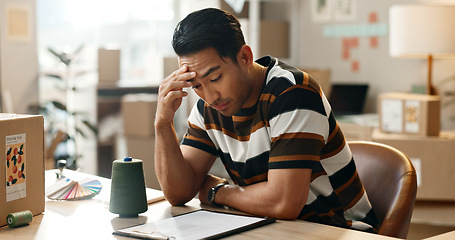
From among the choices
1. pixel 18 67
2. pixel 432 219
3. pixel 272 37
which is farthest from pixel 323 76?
pixel 18 67

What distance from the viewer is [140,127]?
4.46m

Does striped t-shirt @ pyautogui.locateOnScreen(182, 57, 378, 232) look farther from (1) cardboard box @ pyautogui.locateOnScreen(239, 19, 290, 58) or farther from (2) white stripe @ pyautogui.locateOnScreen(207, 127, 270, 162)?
(1) cardboard box @ pyautogui.locateOnScreen(239, 19, 290, 58)

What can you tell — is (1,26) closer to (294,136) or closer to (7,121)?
(7,121)

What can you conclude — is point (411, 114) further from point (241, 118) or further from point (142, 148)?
point (142, 148)

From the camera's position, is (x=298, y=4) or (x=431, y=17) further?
(x=298, y=4)

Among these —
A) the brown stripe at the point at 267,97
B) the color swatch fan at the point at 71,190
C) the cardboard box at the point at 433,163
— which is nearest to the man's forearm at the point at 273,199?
the brown stripe at the point at 267,97

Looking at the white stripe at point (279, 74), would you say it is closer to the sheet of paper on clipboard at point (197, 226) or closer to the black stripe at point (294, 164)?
the black stripe at point (294, 164)

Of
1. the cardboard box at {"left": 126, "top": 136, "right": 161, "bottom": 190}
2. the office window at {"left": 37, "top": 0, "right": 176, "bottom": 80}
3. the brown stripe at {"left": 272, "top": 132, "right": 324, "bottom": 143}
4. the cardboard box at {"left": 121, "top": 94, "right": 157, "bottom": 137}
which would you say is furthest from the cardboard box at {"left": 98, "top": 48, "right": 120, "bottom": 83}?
the brown stripe at {"left": 272, "top": 132, "right": 324, "bottom": 143}

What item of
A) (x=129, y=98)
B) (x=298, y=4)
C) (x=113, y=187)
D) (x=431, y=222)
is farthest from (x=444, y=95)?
(x=113, y=187)

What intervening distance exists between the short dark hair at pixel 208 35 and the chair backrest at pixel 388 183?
0.56 metres

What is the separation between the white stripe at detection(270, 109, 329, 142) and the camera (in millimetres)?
1446

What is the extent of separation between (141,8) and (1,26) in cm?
190

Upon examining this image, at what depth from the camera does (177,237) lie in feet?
4.06

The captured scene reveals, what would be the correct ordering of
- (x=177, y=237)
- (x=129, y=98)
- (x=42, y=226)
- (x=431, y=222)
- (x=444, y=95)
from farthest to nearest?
(x=129, y=98) < (x=444, y=95) < (x=431, y=222) < (x=42, y=226) < (x=177, y=237)
